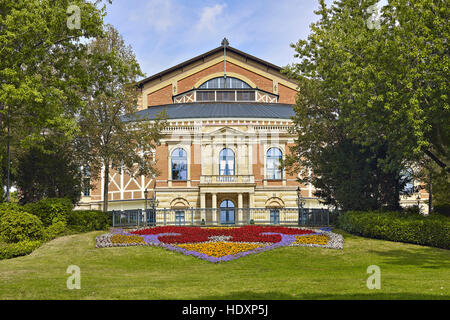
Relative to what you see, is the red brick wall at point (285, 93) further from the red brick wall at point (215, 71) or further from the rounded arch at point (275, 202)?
the rounded arch at point (275, 202)

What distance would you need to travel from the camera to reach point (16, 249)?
2175 cm

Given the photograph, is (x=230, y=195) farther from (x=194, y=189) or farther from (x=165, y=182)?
(x=165, y=182)

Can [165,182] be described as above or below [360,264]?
above

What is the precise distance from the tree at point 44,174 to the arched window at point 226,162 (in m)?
20.4

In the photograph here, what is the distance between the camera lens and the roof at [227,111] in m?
56.1

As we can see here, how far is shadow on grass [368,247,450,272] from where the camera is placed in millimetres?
19070

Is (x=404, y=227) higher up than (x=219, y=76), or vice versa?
(x=219, y=76)

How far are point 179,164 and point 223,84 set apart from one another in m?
19.4

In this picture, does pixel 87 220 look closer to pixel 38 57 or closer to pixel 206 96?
pixel 38 57

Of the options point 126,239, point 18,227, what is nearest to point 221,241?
point 126,239

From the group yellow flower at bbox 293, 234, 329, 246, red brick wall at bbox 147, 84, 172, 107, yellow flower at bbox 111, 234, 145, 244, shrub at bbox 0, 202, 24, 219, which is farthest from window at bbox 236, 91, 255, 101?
shrub at bbox 0, 202, 24, 219

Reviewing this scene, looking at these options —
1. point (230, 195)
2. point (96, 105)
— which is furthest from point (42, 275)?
point (230, 195)

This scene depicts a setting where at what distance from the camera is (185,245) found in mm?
24234
